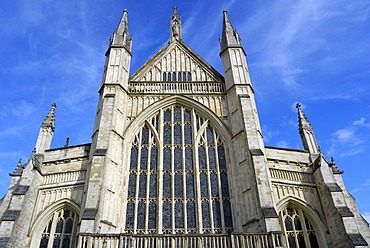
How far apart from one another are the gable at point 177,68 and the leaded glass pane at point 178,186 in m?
6.62

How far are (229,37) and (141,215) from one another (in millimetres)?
12544

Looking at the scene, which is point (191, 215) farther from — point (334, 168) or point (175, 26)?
point (175, 26)

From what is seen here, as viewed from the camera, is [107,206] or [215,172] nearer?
[107,206]

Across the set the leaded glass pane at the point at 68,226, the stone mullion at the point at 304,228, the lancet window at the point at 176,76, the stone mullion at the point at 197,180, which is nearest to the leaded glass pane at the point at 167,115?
the stone mullion at the point at 197,180

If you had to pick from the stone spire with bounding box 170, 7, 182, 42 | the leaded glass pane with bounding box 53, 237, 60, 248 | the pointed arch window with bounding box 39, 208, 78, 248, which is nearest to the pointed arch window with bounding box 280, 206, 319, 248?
the pointed arch window with bounding box 39, 208, 78, 248

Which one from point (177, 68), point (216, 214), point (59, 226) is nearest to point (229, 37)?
point (177, 68)

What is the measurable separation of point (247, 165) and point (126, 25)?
12865 mm

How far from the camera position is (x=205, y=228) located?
1348 cm

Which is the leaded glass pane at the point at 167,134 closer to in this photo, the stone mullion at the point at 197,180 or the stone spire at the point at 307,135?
the stone mullion at the point at 197,180

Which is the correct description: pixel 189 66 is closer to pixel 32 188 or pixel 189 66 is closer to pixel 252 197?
pixel 252 197

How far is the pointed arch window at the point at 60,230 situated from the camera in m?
13.2

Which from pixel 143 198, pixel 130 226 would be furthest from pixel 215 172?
pixel 130 226

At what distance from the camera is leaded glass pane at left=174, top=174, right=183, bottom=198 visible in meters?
14.4

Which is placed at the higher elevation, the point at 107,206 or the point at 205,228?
the point at 107,206
